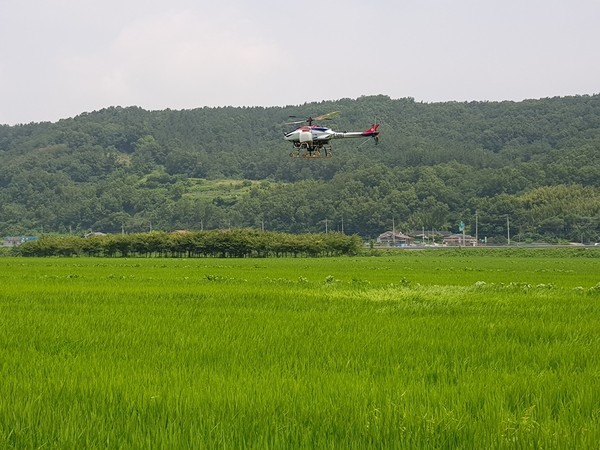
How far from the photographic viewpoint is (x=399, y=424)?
496 centimetres

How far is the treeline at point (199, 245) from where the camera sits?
84.7m

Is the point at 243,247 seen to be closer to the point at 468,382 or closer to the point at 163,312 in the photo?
the point at 163,312

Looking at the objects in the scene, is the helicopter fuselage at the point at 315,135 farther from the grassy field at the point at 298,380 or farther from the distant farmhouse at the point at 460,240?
the distant farmhouse at the point at 460,240

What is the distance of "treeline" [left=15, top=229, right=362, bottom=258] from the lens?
84688 millimetres

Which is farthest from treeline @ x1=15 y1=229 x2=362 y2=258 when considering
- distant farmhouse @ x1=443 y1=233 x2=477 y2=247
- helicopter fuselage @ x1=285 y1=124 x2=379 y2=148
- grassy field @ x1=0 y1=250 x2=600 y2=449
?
grassy field @ x1=0 y1=250 x2=600 y2=449

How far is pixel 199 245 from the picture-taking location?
85.6 metres

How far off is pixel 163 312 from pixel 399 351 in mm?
5734

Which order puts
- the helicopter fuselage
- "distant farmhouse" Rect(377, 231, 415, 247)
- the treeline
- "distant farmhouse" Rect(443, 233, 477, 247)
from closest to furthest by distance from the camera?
1. the helicopter fuselage
2. the treeline
3. "distant farmhouse" Rect(443, 233, 477, 247)
4. "distant farmhouse" Rect(377, 231, 415, 247)

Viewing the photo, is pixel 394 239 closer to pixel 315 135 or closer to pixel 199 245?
pixel 199 245

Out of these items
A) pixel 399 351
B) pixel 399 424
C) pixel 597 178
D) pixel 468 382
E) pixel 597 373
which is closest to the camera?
pixel 399 424

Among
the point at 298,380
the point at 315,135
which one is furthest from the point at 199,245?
the point at 298,380

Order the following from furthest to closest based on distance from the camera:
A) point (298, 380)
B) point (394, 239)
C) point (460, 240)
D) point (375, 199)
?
point (375, 199), point (394, 239), point (460, 240), point (298, 380)

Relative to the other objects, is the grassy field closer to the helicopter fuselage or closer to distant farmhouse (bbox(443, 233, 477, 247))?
the helicopter fuselage

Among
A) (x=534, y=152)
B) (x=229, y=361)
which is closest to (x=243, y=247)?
(x=229, y=361)
